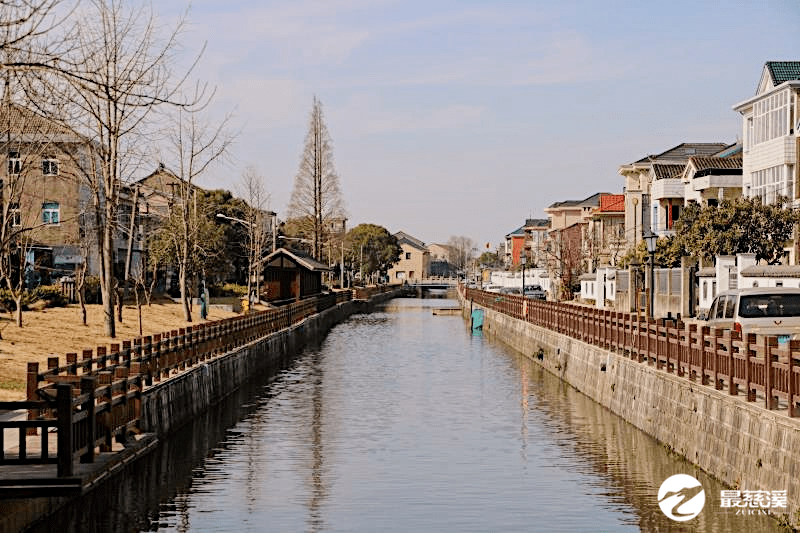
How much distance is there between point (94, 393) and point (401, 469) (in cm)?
710

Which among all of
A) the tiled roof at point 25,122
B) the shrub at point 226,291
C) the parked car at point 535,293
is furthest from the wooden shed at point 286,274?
the tiled roof at point 25,122

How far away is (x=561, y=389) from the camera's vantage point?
39062mm

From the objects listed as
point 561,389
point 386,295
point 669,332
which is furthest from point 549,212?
point 669,332

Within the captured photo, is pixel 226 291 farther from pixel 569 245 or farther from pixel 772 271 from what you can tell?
pixel 569 245

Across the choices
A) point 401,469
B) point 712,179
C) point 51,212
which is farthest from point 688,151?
point 401,469

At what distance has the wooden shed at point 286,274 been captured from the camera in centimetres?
8200

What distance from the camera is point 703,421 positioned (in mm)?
20781

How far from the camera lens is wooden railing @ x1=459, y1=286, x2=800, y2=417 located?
16766 mm

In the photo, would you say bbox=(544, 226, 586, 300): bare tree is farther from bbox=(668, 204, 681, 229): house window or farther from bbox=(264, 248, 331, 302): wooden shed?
bbox=(264, 248, 331, 302): wooden shed

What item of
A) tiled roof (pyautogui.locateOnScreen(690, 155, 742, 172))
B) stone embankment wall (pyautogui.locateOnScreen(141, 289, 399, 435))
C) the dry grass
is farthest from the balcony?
the dry grass

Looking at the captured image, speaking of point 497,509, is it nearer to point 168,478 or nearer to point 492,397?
point 168,478

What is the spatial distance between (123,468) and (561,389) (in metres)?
21.2

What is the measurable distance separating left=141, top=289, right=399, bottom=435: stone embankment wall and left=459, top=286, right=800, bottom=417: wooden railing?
432 inches

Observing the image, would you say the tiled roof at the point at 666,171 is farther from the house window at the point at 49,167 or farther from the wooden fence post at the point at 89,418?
the wooden fence post at the point at 89,418
